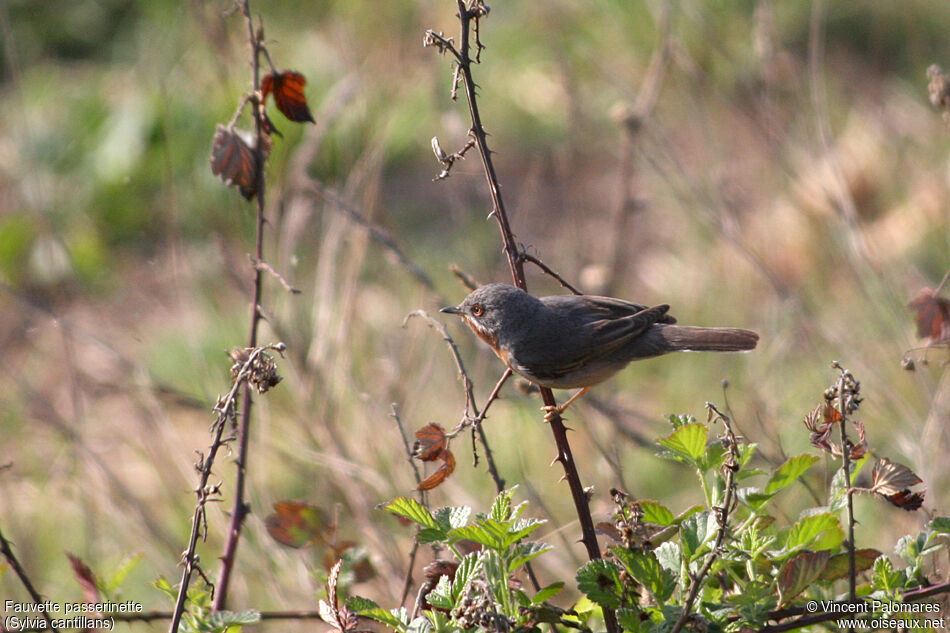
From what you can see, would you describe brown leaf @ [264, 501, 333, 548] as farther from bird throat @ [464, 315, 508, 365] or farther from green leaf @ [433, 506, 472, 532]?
bird throat @ [464, 315, 508, 365]

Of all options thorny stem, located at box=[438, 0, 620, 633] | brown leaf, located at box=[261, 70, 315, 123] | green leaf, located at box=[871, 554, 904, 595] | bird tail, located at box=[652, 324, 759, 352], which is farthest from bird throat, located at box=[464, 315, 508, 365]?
green leaf, located at box=[871, 554, 904, 595]

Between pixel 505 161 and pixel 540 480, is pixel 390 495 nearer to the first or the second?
A: pixel 540 480

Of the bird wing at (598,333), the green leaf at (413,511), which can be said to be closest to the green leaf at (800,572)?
the green leaf at (413,511)

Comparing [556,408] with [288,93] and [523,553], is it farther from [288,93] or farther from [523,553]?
[288,93]

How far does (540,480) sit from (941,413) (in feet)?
9.14

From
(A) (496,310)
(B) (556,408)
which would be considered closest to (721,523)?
(B) (556,408)

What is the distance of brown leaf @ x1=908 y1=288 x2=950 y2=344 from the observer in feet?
8.59

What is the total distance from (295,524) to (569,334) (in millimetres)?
1661

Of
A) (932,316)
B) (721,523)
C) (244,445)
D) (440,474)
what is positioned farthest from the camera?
(932,316)

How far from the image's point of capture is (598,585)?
192 centimetres

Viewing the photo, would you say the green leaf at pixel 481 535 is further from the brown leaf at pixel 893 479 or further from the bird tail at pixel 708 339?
the bird tail at pixel 708 339

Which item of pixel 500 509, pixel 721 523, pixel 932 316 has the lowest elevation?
pixel 721 523

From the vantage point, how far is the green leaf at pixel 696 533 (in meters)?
1.85

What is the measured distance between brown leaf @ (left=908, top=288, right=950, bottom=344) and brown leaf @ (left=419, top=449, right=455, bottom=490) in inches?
56.6
